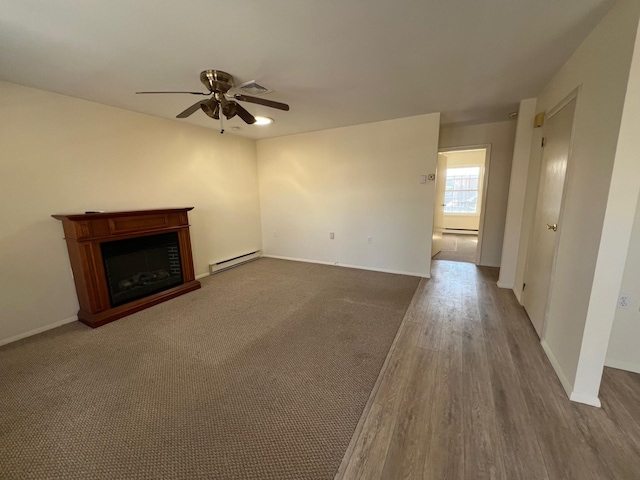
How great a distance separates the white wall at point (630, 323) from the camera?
1.69m

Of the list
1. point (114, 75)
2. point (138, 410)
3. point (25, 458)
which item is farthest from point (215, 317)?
point (114, 75)

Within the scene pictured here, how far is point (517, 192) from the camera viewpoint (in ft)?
10.6

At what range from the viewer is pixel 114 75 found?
7.31 feet

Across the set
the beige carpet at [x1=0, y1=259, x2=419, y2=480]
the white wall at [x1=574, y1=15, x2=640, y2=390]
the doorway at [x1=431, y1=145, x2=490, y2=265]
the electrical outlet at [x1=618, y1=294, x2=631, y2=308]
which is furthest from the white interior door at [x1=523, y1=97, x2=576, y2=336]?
the doorway at [x1=431, y1=145, x2=490, y2=265]

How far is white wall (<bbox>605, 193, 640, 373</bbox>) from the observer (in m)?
1.69

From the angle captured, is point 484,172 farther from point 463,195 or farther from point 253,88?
point 253,88

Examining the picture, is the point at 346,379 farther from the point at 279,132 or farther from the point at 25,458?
the point at 279,132

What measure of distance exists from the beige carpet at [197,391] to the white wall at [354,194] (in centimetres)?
140

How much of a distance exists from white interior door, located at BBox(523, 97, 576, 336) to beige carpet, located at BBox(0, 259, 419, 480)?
4.06 ft

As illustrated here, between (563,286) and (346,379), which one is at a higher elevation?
(563,286)

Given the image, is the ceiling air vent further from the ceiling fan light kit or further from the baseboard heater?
the baseboard heater

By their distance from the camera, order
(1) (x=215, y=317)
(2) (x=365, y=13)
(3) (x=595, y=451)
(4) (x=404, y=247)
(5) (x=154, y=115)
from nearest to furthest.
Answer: (3) (x=595, y=451)
(2) (x=365, y=13)
(1) (x=215, y=317)
(5) (x=154, y=115)
(4) (x=404, y=247)

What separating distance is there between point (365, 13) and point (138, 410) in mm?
2810

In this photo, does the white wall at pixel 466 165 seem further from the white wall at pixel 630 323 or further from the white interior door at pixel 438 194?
the white wall at pixel 630 323
